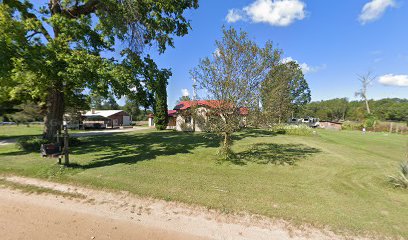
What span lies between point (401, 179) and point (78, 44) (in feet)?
50.2

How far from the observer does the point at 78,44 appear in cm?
A: 1171

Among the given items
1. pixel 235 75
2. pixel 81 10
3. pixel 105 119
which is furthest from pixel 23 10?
pixel 105 119

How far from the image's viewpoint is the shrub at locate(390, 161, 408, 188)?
7.05m

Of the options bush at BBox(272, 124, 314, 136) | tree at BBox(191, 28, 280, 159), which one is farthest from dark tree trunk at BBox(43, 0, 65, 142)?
bush at BBox(272, 124, 314, 136)

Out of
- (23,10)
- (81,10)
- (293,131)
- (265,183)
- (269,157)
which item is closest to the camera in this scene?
(265,183)

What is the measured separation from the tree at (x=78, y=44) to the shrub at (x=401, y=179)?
11650 millimetres

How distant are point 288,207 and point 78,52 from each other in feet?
37.0

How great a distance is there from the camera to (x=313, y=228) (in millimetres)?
4477

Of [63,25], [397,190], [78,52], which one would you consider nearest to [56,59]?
[78,52]

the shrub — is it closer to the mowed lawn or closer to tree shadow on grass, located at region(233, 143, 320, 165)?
the mowed lawn

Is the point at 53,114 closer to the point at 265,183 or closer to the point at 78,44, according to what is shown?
the point at 78,44

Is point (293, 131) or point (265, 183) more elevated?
point (293, 131)

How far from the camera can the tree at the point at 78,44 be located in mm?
10367


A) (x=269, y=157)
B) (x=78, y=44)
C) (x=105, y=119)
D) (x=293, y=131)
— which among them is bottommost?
(x=269, y=157)
